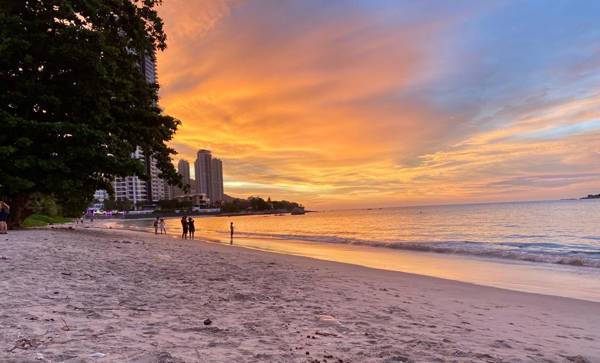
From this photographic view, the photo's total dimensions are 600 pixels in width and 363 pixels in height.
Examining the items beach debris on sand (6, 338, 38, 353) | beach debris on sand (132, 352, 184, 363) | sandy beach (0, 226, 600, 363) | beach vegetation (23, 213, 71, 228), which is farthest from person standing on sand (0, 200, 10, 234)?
beach debris on sand (132, 352, 184, 363)

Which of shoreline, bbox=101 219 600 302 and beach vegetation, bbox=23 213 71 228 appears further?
beach vegetation, bbox=23 213 71 228

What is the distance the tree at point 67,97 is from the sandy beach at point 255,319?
9396mm

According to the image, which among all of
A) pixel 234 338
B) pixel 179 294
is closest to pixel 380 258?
pixel 179 294

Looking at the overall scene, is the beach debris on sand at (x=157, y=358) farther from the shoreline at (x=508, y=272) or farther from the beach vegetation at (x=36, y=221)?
the beach vegetation at (x=36, y=221)

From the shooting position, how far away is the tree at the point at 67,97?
62.0 feet

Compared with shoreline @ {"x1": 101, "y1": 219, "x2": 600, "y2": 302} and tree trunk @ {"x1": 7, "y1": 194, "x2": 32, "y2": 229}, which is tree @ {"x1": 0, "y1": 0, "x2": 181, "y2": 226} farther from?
shoreline @ {"x1": 101, "y1": 219, "x2": 600, "y2": 302}

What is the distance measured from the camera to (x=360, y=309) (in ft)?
24.7

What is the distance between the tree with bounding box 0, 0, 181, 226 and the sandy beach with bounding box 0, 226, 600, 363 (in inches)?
370

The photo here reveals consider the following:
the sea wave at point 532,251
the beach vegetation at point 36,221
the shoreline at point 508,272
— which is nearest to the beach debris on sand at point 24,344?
the shoreline at point 508,272

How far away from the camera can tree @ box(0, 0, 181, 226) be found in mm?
18891

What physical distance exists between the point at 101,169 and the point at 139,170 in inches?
77.1

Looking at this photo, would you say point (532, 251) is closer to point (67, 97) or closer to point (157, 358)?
point (157, 358)

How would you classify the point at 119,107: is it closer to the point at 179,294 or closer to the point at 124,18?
the point at 124,18

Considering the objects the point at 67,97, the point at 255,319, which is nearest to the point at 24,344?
the point at 255,319
